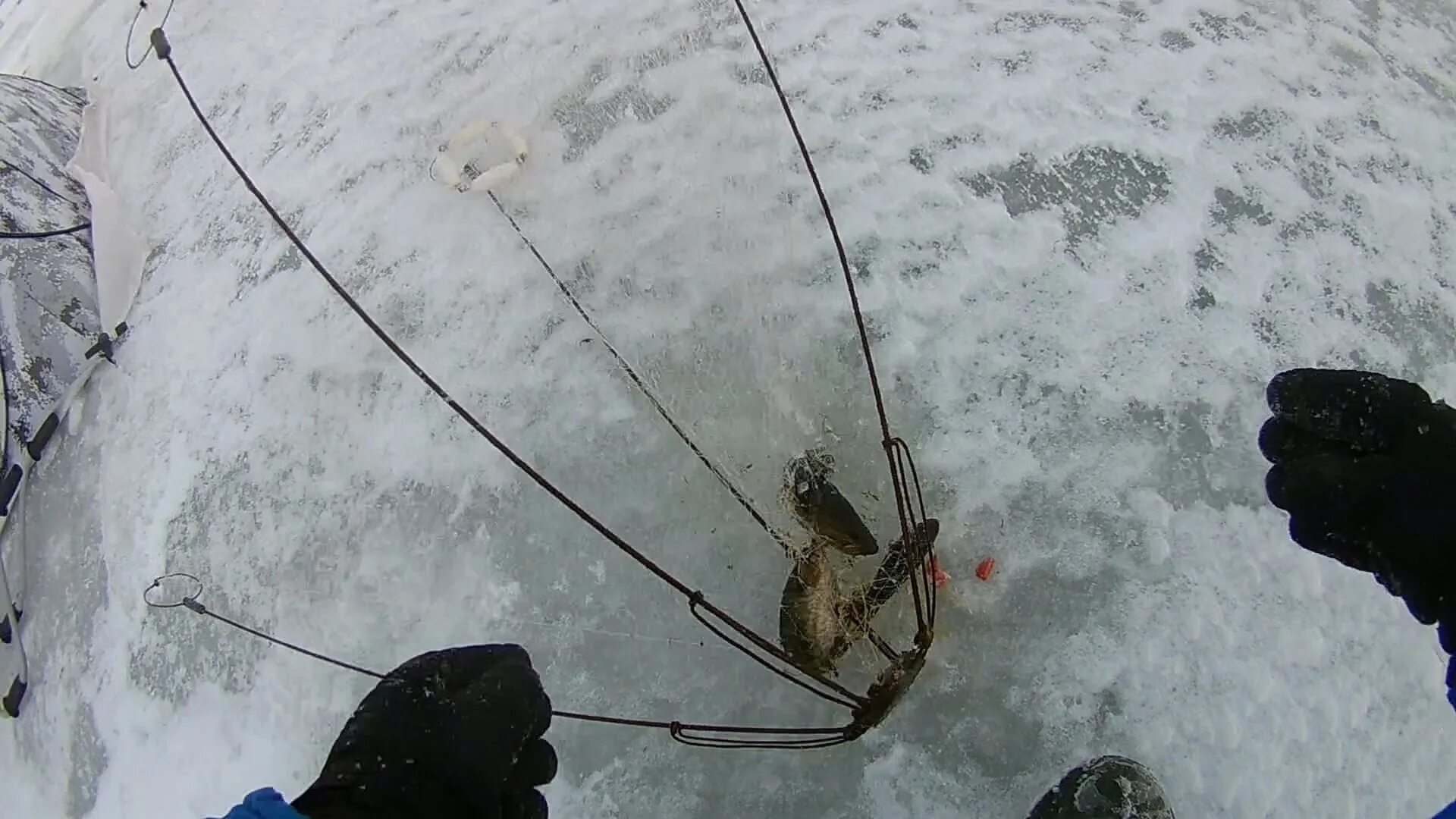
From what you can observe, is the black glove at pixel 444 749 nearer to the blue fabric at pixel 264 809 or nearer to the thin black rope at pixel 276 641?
the blue fabric at pixel 264 809

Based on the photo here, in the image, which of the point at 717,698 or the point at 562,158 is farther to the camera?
the point at 562,158

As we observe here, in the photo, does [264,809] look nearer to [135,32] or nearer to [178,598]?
[178,598]

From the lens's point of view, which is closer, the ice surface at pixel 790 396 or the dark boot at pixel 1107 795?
the dark boot at pixel 1107 795

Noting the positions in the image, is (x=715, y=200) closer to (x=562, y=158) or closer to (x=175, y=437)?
(x=562, y=158)

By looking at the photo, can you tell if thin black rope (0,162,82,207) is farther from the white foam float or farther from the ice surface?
the white foam float

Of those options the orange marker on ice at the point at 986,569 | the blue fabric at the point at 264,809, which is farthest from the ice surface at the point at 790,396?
the blue fabric at the point at 264,809

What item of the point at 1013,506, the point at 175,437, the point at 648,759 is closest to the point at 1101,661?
the point at 1013,506
